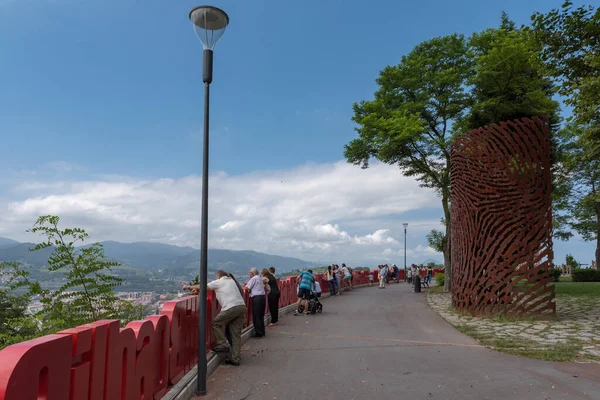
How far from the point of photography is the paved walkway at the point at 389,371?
584cm

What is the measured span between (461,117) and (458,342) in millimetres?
16293

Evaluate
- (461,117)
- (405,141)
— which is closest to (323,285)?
(405,141)

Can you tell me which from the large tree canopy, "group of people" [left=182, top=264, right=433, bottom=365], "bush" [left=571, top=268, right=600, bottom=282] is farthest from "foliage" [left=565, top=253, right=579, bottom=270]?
"group of people" [left=182, top=264, right=433, bottom=365]

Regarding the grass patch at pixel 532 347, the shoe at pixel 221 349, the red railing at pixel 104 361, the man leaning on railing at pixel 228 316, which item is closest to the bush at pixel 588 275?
the grass patch at pixel 532 347

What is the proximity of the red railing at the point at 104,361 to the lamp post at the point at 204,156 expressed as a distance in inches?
14.9

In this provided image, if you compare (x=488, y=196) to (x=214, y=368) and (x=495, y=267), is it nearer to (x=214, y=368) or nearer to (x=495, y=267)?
(x=495, y=267)

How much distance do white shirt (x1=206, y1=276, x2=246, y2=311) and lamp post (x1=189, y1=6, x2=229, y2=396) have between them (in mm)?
1421

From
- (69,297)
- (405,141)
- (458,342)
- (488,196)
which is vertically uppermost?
(405,141)

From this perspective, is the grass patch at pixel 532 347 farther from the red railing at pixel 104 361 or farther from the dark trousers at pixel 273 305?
the red railing at pixel 104 361

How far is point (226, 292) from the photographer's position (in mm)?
7730

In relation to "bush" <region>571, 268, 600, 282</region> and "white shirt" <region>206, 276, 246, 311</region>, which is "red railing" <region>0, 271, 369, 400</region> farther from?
"bush" <region>571, 268, 600, 282</region>

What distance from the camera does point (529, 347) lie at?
8.68 meters

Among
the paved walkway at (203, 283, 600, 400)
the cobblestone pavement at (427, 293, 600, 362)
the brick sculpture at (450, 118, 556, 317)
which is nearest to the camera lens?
the paved walkway at (203, 283, 600, 400)

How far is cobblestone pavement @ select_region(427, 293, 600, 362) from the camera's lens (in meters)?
9.06
